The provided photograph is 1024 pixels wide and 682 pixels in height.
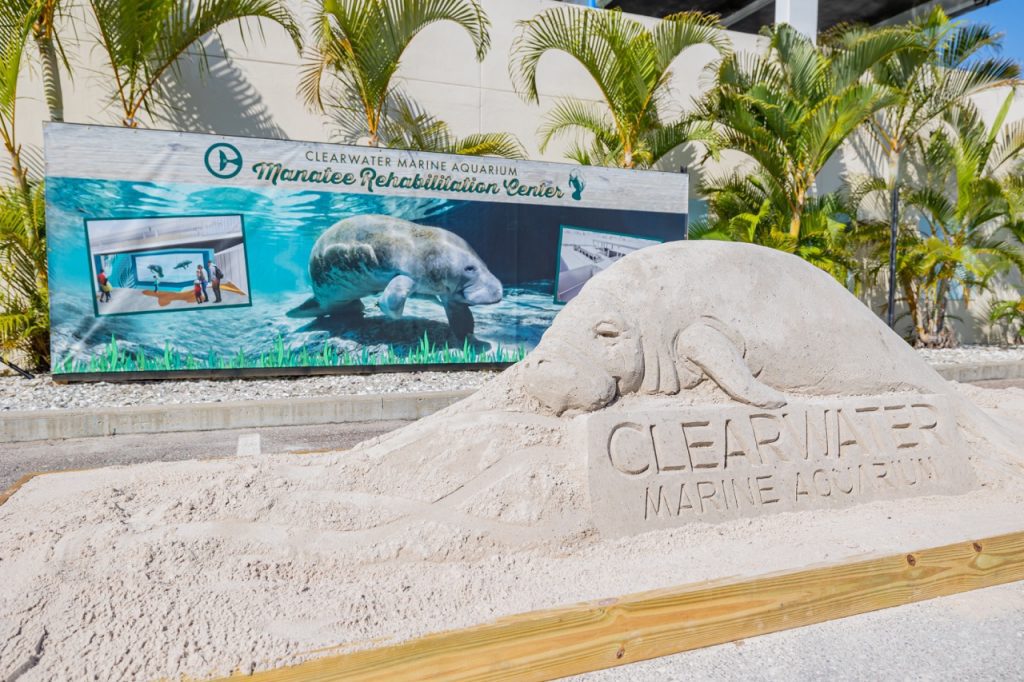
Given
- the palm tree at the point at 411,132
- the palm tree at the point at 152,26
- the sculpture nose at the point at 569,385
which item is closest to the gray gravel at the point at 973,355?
the palm tree at the point at 411,132

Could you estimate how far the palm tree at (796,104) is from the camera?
8.33 m

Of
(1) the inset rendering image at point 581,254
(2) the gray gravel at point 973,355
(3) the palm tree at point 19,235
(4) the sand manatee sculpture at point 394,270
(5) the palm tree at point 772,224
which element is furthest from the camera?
(2) the gray gravel at point 973,355

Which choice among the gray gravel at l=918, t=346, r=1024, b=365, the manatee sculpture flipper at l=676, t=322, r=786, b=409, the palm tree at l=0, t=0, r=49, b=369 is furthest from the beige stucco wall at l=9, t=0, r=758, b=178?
the manatee sculpture flipper at l=676, t=322, r=786, b=409

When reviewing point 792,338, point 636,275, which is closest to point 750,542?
point 792,338

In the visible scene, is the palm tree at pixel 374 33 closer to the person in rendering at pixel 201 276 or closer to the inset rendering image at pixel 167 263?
the inset rendering image at pixel 167 263

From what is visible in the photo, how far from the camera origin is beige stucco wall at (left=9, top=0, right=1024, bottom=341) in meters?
7.61

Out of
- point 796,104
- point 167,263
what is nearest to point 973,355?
point 796,104

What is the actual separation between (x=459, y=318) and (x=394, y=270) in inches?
35.4

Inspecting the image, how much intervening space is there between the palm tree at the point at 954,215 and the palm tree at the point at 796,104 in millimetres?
2654

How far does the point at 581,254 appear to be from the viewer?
8047 millimetres

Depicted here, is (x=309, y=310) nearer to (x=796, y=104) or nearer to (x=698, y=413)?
(x=698, y=413)

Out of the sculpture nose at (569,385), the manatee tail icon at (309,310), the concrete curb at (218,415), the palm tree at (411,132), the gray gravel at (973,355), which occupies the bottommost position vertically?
the concrete curb at (218,415)

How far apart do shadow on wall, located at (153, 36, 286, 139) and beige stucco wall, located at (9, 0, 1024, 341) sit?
0.04 feet

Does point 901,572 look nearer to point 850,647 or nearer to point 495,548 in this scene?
point 850,647
